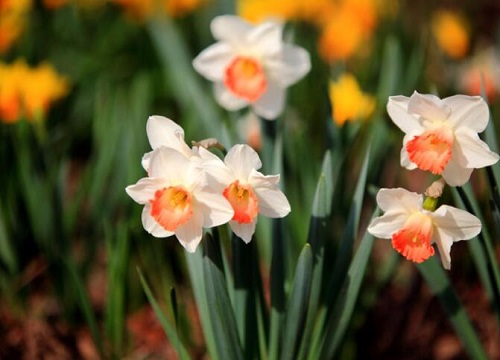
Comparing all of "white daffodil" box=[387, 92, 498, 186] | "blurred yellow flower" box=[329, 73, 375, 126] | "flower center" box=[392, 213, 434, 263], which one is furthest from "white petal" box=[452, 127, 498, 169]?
"blurred yellow flower" box=[329, 73, 375, 126]

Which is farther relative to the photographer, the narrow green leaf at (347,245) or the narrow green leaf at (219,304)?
the narrow green leaf at (347,245)

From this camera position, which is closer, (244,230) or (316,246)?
(244,230)

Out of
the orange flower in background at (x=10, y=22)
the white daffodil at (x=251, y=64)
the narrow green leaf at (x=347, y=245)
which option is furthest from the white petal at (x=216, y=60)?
the orange flower in background at (x=10, y=22)

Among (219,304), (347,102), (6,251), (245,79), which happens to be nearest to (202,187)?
(219,304)

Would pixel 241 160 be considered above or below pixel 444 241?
above

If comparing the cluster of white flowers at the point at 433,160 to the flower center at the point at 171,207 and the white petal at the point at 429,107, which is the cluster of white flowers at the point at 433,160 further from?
the flower center at the point at 171,207

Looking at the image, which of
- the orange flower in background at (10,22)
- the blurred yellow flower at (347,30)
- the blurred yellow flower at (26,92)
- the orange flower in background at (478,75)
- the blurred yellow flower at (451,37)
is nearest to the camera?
the blurred yellow flower at (26,92)

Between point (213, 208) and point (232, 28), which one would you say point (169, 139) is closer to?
point (213, 208)
